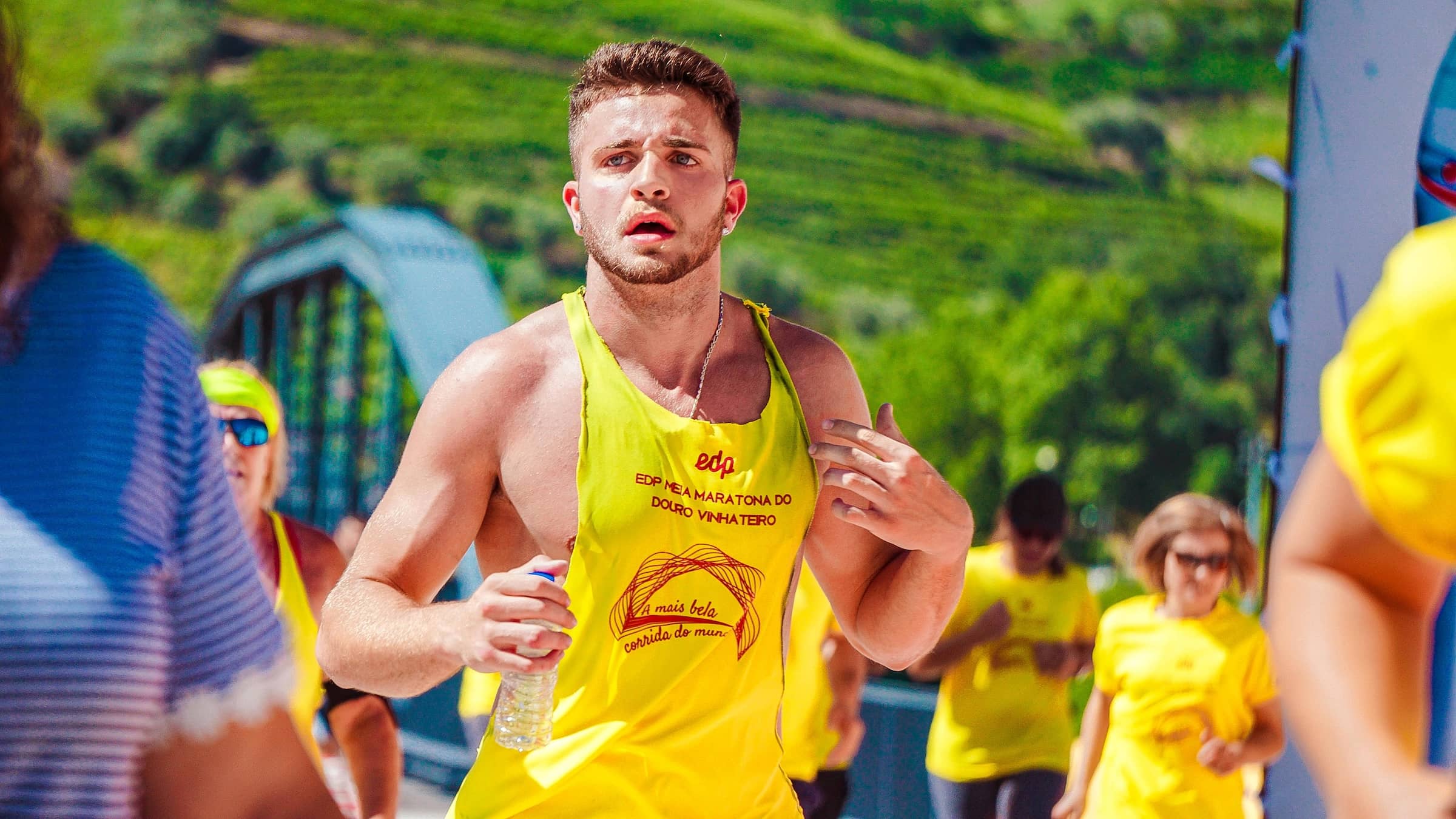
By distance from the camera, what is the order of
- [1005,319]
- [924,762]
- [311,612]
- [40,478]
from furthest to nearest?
[1005,319], [924,762], [311,612], [40,478]

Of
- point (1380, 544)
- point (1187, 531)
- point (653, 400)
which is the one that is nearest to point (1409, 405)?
point (1380, 544)

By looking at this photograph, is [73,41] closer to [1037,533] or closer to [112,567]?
[1037,533]

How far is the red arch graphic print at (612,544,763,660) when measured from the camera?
2465 mm

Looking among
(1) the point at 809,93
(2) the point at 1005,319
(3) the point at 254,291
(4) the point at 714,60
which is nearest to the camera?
(4) the point at 714,60

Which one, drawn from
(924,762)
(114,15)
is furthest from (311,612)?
(114,15)

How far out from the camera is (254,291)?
22.5 metres

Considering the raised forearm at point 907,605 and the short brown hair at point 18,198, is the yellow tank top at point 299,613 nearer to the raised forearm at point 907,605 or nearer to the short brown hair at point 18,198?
the raised forearm at point 907,605

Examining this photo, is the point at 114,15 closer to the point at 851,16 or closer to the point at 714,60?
the point at 851,16

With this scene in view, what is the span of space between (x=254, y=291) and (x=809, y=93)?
48.9 meters

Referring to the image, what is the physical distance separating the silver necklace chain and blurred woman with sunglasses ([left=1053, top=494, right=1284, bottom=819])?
2865 mm

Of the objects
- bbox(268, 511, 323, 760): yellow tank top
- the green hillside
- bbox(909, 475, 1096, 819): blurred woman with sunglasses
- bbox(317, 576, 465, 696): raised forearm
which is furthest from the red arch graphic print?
the green hillside

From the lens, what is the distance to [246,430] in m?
4.21

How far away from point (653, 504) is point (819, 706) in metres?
3.63

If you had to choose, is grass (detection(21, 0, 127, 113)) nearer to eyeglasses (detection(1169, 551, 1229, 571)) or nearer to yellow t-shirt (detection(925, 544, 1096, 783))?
yellow t-shirt (detection(925, 544, 1096, 783))
